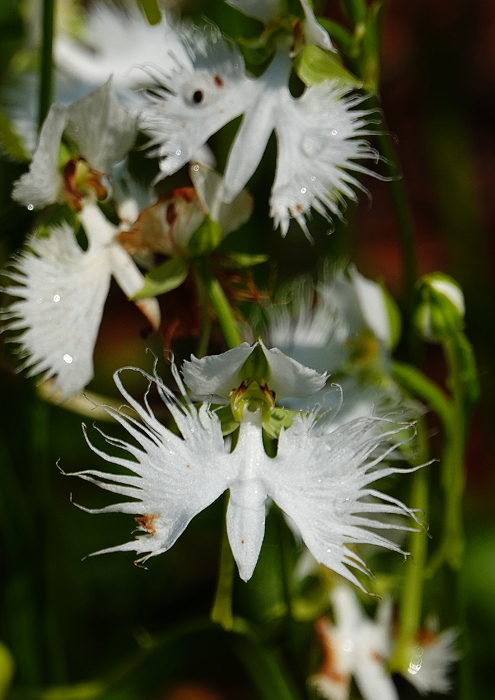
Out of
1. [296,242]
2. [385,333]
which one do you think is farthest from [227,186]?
[296,242]

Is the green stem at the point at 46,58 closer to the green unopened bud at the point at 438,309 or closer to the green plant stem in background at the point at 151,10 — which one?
the green plant stem in background at the point at 151,10

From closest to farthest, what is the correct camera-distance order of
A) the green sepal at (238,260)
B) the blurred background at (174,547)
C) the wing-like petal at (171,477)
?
the wing-like petal at (171,477) < the green sepal at (238,260) < the blurred background at (174,547)

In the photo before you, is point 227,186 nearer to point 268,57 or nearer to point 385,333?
point 268,57

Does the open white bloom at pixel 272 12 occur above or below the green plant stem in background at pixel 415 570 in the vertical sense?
above

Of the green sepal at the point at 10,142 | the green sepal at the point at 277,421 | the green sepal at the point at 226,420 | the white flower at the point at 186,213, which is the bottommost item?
the green sepal at the point at 277,421

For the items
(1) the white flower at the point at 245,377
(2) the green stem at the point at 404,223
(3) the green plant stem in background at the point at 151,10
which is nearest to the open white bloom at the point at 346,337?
(2) the green stem at the point at 404,223

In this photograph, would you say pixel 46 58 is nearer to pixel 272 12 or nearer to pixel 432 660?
pixel 272 12

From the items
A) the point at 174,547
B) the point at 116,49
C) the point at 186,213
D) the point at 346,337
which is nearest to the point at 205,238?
the point at 186,213
